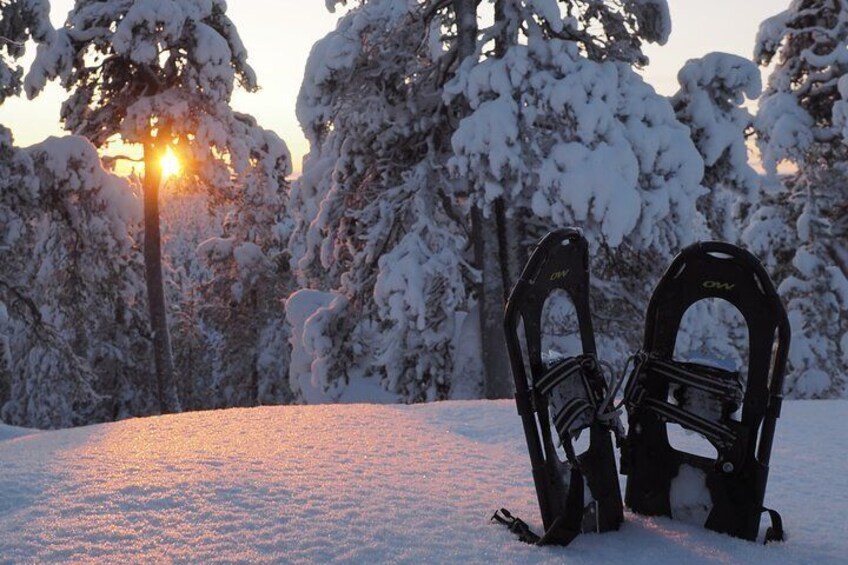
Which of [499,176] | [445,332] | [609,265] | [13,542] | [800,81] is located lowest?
[13,542]

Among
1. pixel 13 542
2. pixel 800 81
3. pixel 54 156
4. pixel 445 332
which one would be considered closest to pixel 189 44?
pixel 54 156

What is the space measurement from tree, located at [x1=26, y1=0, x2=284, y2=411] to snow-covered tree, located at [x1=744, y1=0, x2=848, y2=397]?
11871 mm

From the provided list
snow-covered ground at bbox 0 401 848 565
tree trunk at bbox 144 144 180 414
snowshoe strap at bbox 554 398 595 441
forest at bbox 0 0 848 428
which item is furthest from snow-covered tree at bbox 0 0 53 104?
snowshoe strap at bbox 554 398 595 441

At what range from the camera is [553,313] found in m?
14.1

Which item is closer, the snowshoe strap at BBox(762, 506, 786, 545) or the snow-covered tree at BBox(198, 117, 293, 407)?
the snowshoe strap at BBox(762, 506, 786, 545)

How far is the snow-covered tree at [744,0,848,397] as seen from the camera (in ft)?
63.2

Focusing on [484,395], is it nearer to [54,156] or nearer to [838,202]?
[54,156]

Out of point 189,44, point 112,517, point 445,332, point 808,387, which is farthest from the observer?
point 808,387

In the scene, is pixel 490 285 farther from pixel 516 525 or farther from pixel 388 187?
pixel 516 525

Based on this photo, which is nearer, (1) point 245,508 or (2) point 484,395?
(1) point 245,508

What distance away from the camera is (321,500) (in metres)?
3.98

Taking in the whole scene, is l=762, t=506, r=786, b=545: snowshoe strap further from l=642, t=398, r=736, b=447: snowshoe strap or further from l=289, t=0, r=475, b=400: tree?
l=289, t=0, r=475, b=400: tree

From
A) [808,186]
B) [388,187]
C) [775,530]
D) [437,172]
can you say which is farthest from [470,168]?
[808,186]

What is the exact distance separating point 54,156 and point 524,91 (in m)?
8.65
